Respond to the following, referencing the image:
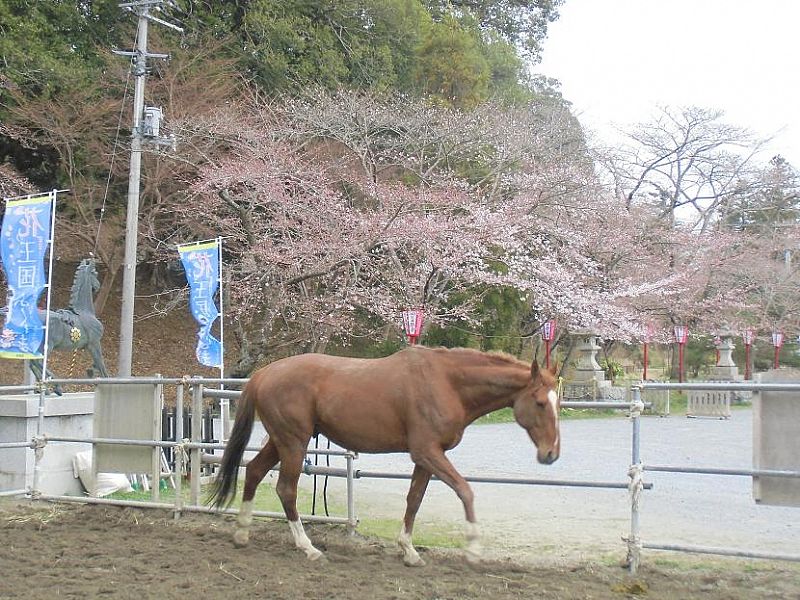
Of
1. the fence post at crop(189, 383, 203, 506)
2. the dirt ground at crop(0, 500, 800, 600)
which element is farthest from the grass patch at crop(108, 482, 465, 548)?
the fence post at crop(189, 383, 203, 506)

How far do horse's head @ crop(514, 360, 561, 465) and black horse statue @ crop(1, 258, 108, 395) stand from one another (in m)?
6.70

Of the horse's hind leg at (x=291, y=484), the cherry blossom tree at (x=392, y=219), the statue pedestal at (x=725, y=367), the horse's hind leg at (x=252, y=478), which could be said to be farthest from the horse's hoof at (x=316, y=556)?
the statue pedestal at (x=725, y=367)

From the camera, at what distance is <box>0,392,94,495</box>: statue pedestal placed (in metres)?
8.20

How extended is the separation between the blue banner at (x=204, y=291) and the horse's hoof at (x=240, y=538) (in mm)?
6665

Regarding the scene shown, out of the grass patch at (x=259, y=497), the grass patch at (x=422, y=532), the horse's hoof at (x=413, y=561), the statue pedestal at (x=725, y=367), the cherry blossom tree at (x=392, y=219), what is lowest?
the grass patch at (x=259, y=497)

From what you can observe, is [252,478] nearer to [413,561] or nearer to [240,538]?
[240,538]

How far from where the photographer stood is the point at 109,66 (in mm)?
19109

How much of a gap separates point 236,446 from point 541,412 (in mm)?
2394

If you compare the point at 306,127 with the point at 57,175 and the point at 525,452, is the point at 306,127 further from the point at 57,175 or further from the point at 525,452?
the point at 525,452

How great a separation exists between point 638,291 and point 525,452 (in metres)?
10.4

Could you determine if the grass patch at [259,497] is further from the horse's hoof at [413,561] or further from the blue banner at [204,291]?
the blue banner at [204,291]

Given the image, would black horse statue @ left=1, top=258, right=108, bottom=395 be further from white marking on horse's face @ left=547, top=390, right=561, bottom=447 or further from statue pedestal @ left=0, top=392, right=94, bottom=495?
white marking on horse's face @ left=547, top=390, right=561, bottom=447

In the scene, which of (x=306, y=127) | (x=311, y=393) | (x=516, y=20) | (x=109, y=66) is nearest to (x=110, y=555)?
(x=311, y=393)

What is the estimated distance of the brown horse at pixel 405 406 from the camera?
5266 millimetres
